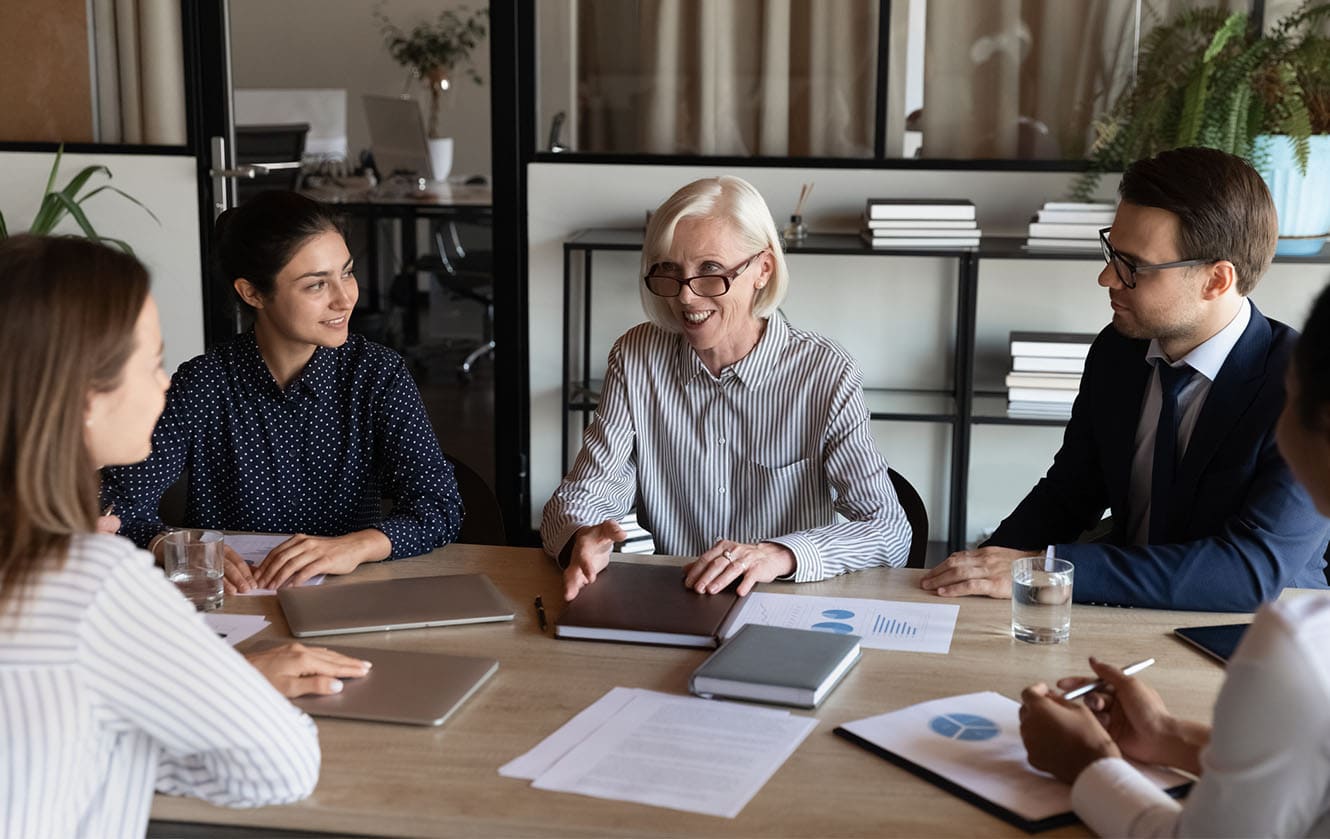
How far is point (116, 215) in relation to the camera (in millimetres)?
4477

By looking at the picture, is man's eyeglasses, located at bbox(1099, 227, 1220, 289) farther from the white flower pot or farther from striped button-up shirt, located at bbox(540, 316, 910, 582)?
the white flower pot

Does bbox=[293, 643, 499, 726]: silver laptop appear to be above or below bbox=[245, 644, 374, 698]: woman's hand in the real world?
below

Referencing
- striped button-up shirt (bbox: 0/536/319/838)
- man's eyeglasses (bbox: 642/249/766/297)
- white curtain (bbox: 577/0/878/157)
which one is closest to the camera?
striped button-up shirt (bbox: 0/536/319/838)

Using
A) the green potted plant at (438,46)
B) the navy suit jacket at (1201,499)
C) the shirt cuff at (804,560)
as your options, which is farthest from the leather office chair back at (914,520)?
the green potted plant at (438,46)

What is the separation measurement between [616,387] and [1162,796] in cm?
135

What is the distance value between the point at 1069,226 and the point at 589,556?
2.24m

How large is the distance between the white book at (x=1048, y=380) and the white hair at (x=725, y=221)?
1.55m

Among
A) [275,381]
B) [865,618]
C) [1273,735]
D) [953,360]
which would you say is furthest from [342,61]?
[1273,735]

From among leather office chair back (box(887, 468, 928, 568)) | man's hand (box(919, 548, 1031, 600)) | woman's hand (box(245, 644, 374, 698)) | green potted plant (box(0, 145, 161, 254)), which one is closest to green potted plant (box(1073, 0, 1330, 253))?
leather office chair back (box(887, 468, 928, 568))

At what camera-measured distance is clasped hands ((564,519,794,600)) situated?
74.9 inches

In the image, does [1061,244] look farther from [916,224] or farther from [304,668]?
[304,668]

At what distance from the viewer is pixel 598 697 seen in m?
1.57

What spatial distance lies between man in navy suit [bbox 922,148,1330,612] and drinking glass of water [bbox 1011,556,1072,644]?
0.16 m

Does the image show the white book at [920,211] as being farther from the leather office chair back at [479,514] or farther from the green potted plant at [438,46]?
the green potted plant at [438,46]
